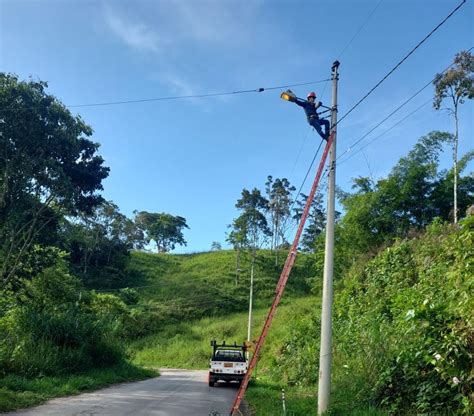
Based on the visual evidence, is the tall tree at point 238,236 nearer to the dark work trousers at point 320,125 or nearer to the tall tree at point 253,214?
the tall tree at point 253,214

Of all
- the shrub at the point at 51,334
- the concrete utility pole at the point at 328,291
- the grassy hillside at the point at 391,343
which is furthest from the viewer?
the shrub at the point at 51,334

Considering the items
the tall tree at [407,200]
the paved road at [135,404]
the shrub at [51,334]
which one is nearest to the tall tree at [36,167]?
the shrub at [51,334]

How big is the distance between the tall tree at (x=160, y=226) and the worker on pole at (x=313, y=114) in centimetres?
8702

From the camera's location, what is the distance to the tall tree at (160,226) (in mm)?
96125

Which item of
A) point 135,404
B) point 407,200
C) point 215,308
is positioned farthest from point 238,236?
point 135,404

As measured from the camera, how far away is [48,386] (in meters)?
14.7

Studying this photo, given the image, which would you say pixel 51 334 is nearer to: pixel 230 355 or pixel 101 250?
pixel 230 355

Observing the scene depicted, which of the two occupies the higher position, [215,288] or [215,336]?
[215,288]

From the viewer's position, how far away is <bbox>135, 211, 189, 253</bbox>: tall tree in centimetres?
9612

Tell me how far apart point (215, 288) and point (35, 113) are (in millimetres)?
48135

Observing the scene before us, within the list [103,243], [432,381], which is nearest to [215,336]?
[103,243]

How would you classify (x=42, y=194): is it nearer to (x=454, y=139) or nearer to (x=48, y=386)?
(x=48, y=386)

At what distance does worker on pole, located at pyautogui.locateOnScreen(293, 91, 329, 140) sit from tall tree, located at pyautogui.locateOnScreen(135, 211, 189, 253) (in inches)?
3426

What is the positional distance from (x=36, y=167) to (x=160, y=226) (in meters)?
78.7
